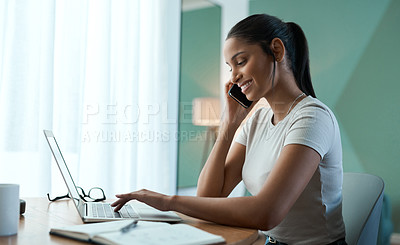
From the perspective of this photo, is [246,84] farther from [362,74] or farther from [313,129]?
[362,74]

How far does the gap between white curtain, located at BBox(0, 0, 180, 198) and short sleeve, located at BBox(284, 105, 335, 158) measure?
153cm

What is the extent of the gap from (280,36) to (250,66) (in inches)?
6.2

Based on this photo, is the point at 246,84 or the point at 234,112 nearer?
the point at 246,84

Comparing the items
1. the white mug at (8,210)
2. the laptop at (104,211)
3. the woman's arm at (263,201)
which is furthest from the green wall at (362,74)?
the white mug at (8,210)

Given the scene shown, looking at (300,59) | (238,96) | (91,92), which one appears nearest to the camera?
(300,59)

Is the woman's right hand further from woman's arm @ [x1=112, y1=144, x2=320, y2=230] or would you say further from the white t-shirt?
woman's arm @ [x1=112, y1=144, x2=320, y2=230]

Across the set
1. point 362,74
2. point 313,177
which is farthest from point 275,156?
point 362,74

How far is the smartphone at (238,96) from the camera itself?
1610mm

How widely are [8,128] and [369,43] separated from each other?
300 cm

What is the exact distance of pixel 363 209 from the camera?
1.42 m

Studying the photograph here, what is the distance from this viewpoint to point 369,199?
4.70ft

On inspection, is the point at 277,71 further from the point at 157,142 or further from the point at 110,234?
the point at 157,142

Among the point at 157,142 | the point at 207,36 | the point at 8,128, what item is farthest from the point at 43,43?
the point at 207,36

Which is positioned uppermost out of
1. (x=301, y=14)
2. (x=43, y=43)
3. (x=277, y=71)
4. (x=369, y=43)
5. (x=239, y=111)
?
(x=301, y=14)
